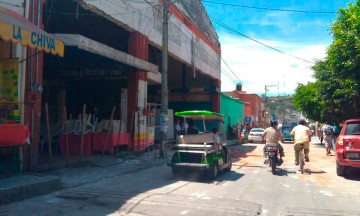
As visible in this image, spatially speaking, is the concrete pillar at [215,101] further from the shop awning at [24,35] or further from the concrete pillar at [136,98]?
the shop awning at [24,35]

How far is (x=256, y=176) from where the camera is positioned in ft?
36.9

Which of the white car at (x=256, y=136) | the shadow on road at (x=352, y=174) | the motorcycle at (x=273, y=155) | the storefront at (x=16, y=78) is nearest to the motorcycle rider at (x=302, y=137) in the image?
the motorcycle at (x=273, y=155)

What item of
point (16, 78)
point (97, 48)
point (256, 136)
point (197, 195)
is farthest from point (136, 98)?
point (256, 136)

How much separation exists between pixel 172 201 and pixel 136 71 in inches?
401

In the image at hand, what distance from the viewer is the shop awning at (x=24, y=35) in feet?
22.6

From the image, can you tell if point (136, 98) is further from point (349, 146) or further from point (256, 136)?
point (256, 136)

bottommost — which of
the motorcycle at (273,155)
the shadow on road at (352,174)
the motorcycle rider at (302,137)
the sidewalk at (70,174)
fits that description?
the shadow on road at (352,174)

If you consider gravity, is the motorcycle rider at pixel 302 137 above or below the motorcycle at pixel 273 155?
above

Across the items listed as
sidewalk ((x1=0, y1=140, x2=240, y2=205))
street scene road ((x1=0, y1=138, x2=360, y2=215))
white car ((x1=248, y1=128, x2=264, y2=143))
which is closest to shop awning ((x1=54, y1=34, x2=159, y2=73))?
sidewalk ((x1=0, y1=140, x2=240, y2=205))

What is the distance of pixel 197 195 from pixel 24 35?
500 cm

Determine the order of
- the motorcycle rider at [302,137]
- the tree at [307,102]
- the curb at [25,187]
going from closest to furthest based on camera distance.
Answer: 1. the curb at [25,187]
2. the motorcycle rider at [302,137]
3. the tree at [307,102]

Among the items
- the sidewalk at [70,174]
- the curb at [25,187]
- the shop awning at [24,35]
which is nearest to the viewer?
the shop awning at [24,35]

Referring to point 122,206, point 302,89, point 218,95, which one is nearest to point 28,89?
point 122,206

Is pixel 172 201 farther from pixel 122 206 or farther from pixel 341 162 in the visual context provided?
pixel 341 162
